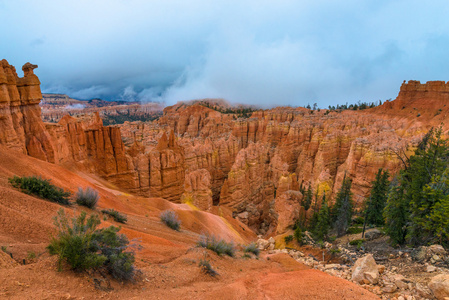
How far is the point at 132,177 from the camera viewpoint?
24328 mm

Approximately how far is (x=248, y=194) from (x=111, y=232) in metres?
31.0

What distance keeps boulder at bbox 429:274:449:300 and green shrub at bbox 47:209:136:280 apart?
850 centimetres

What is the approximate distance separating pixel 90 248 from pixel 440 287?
9437mm

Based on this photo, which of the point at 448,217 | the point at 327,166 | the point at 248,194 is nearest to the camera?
the point at 448,217

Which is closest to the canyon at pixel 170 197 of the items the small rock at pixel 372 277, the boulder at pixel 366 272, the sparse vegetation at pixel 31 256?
the sparse vegetation at pixel 31 256

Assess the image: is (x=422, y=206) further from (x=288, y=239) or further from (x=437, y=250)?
(x=288, y=239)

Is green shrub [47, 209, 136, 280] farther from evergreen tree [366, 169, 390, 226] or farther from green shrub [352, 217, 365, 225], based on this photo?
green shrub [352, 217, 365, 225]

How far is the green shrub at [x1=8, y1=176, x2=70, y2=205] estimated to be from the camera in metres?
8.98

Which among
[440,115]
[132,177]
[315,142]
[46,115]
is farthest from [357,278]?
[46,115]

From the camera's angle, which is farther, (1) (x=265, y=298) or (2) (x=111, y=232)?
(1) (x=265, y=298)

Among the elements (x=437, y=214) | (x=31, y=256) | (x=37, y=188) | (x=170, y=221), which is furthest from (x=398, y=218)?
(x=37, y=188)

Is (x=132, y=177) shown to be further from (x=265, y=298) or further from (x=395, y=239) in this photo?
(x=395, y=239)

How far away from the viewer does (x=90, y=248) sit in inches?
210

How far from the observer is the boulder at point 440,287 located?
21.4 feet
